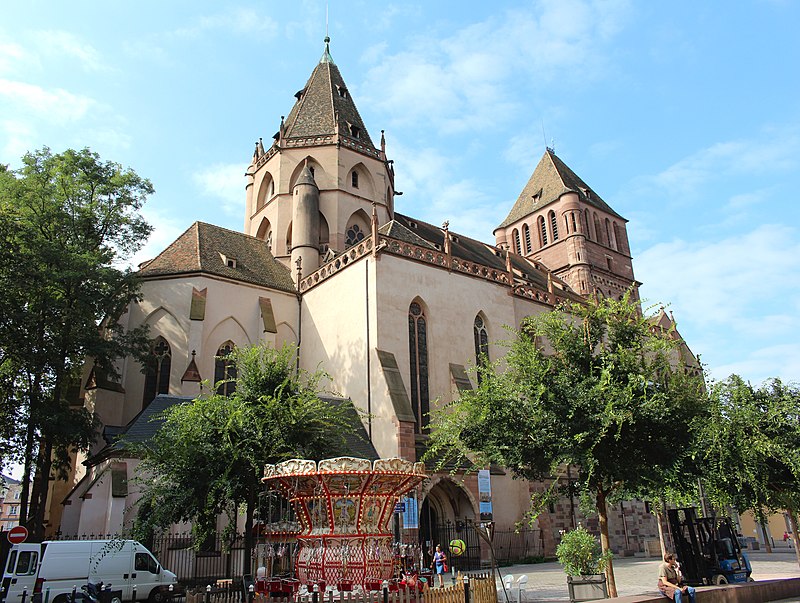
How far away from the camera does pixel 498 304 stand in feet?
93.9

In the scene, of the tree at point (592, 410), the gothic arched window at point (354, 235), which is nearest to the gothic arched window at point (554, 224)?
the gothic arched window at point (354, 235)

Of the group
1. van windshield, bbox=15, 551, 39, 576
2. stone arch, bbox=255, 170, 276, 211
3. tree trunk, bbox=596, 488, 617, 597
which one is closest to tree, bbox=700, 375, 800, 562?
tree trunk, bbox=596, 488, 617, 597

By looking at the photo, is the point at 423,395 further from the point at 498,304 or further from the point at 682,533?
the point at 682,533

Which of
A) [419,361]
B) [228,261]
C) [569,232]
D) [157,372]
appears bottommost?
[419,361]

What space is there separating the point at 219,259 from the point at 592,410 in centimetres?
2042

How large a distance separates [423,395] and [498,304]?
247 inches

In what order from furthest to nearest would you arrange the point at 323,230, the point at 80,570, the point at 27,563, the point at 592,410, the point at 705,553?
the point at 323,230 → the point at 705,553 → the point at 80,570 → the point at 27,563 → the point at 592,410

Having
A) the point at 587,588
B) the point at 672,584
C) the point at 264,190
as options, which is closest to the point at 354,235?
the point at 264,190

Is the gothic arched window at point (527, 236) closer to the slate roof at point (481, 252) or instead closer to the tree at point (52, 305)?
the slate roof at point (481, 252)

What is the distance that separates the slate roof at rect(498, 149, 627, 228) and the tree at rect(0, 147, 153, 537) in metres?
31.8

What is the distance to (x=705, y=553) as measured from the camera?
1503 cm

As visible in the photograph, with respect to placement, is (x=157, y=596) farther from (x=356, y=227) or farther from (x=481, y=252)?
(x=481, y=252)

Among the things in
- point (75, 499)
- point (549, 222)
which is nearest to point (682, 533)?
point (75, 499)

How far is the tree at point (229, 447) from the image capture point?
15586 mm
